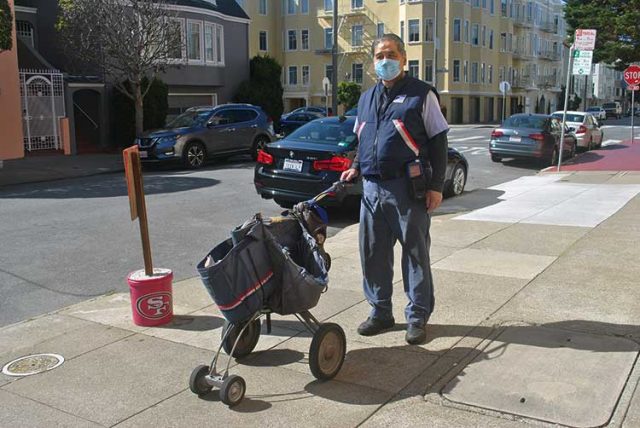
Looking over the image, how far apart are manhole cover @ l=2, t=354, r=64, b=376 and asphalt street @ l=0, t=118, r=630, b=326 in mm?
1158

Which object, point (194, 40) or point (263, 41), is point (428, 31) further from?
point (194, 40)

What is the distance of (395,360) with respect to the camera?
14.4 feet

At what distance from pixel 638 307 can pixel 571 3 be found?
111ft

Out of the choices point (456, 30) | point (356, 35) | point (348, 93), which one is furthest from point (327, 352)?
point (456, 30)

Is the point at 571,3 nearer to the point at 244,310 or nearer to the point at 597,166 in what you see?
the point at 597,166

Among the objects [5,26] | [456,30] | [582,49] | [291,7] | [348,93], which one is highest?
[291,7]

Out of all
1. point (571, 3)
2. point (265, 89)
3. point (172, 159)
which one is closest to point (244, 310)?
point (172, 159)

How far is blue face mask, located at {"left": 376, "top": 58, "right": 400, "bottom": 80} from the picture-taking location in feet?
14.7

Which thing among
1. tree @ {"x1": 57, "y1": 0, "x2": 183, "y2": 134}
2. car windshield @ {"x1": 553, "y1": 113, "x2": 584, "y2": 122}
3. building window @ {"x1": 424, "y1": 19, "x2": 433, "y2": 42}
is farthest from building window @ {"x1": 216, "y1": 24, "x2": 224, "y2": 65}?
building window @ {"x1": 424, "y1": 19, "x2": 433, "y2": 42}

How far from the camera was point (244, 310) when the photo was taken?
385 centimetres

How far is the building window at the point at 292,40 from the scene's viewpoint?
5991cm

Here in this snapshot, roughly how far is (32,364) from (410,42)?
174 feet

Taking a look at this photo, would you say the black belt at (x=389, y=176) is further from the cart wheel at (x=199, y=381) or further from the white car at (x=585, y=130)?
the white car at (x=585, y=130)

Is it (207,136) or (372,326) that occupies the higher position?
(207,136)
